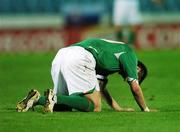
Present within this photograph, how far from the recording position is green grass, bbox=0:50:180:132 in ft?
39.1

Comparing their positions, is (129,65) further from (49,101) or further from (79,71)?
(49,101)

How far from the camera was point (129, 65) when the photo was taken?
13461mm

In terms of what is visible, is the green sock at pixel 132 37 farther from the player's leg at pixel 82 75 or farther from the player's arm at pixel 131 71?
the player's arm at pixel 131 71

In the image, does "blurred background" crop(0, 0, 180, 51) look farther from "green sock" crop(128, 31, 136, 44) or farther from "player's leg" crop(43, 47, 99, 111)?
"player's leg" crop(43, 47, 99, 111)

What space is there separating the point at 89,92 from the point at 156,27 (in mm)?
23995

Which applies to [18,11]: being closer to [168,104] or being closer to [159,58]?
[159,58]

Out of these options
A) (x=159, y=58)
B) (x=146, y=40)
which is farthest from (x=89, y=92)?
(x=146, y=40)

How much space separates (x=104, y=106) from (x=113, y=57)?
220 centimetres

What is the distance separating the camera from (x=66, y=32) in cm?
3841

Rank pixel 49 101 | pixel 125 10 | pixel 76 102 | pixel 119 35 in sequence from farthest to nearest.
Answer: pixel 119 35 < pixel 125 10 < pixel 76 102 < pixel 49 101

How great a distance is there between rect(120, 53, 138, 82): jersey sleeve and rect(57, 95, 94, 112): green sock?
30.0 inches

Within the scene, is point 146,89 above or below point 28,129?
below

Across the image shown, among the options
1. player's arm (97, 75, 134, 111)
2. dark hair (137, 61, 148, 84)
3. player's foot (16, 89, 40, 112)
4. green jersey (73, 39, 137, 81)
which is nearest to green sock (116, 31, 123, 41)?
player's arm (97, 75, 134, 111)

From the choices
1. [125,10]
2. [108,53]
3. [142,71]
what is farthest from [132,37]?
[108,53]
